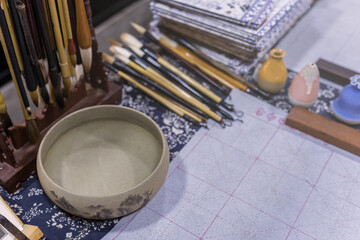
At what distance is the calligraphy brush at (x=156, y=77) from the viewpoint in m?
0.96

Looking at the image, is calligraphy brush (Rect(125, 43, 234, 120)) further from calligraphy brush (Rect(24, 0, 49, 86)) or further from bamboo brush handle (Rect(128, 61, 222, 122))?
calligraphy brush (Rect(24, 0, 49, 86))

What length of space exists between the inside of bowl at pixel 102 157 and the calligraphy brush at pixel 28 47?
0.36 feet

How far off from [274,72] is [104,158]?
0.46 m

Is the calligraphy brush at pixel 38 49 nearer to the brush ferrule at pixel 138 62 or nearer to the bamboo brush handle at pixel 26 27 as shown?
the bamboo brush handle at pixel 26 27

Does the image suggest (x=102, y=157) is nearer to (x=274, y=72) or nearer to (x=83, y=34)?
(x=83, y=34)

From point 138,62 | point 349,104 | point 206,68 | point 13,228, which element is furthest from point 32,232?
point 349,104

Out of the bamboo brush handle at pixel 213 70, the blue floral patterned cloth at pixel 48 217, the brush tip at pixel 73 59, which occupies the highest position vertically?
the brush tip at pixel 73 59

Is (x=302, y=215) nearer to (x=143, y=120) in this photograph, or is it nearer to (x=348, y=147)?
(x=348, y=147)

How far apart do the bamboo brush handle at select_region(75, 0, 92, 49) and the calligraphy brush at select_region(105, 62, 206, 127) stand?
0.63 feet

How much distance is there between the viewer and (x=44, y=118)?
838mm

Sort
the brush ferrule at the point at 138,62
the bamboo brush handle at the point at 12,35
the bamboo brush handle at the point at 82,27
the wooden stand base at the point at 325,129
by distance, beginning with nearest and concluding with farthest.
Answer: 1. the bamboo brush handle at the point at 12,35
2. the bamboo brush handle at the point at 82,27
3. the wooden stand base at the point at 325,129
4. the brush ferrule at the point at 138,62

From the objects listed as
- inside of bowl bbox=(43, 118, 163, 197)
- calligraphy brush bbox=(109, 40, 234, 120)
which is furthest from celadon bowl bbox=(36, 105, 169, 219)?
calligraphy brush bbox=(109, 40, 234, 120)

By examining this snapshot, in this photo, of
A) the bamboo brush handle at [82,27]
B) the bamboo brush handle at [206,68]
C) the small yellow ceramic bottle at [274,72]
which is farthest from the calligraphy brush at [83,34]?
the small yellow ceramic bottle at [274,72]

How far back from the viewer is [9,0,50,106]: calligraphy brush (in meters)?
0.66
